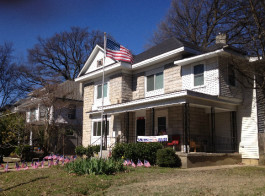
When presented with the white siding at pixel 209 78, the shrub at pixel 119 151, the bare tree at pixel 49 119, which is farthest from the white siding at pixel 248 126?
the bare tree at pixel 49 119

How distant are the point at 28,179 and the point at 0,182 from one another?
1.25 meters

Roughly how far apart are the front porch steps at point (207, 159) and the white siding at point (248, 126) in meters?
0.62

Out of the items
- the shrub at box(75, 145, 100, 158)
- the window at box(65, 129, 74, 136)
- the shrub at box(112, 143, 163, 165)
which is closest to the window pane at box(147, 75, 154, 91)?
the shrub at box(75, 145, 100, 158)

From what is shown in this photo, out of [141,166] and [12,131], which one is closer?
[141,166]

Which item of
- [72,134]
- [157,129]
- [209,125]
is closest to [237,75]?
[209,125]

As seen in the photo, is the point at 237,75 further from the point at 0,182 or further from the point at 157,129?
the point at 0,182

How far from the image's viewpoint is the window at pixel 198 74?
17.0 metres

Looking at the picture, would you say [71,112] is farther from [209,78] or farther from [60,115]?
[209,78]

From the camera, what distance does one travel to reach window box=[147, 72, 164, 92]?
62.5 feet

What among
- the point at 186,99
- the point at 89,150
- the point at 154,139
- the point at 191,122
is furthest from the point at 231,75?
the point at 89,150

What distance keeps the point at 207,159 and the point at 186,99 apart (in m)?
3.13

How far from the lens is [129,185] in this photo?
9.02 m

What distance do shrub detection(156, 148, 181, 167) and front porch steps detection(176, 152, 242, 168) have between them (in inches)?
18.1

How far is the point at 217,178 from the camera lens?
33.0 feet
